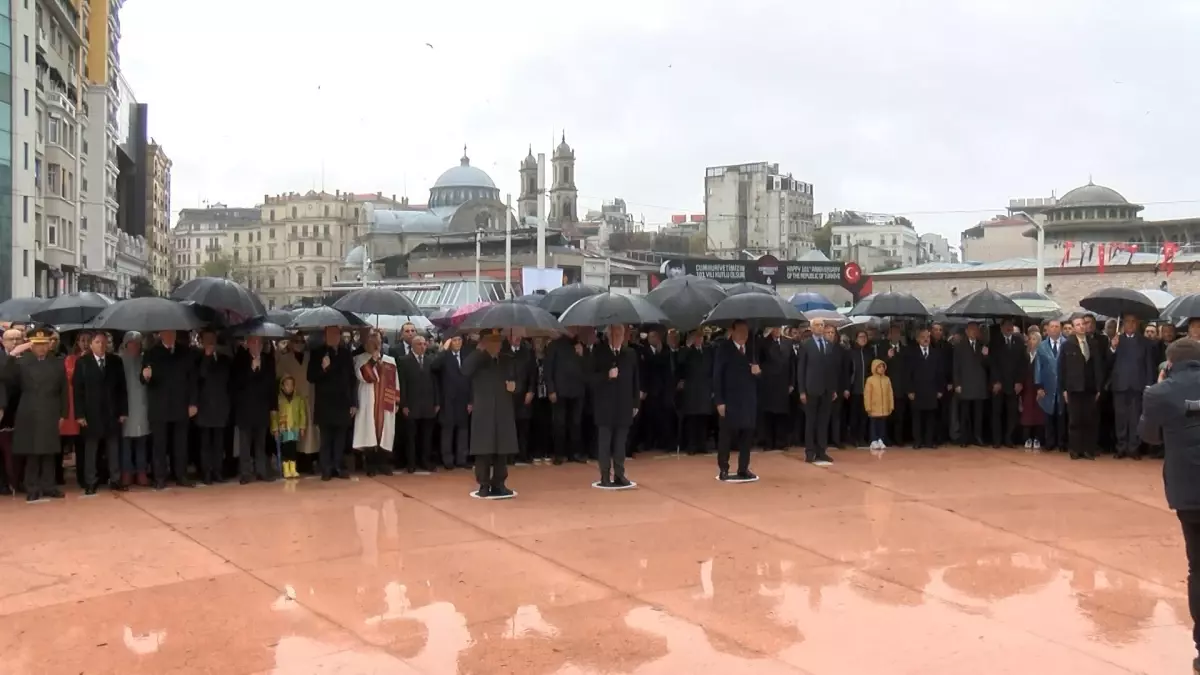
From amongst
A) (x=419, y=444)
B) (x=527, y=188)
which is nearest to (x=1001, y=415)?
(x=419, y=444)

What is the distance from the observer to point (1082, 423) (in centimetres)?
1214

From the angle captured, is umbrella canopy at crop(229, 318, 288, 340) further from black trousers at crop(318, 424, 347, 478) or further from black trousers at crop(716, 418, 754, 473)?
black trousers at crop(716, 418, 754, 473)

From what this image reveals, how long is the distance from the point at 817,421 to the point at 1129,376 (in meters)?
3.53

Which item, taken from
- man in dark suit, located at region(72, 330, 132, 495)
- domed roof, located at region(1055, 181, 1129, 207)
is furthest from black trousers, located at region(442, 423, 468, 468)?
domed roof, located at region(1055, 181, 1129, 207)

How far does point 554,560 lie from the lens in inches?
294

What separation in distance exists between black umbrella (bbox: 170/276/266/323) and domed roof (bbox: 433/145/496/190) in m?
123

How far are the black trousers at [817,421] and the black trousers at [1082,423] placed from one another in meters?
2.87

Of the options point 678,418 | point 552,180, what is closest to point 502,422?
point 678,418

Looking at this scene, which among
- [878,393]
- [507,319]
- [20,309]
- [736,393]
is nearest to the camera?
[507,319]

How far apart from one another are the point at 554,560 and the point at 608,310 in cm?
321

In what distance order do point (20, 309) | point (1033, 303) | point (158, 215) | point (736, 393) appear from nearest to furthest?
1. point (736, 393)
2. point (20, 309)
3. point (1033, 303)
4. point (158, 215)

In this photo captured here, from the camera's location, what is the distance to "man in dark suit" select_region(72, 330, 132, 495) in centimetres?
949

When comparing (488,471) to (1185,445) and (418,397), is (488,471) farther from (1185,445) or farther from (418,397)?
(1185,445)

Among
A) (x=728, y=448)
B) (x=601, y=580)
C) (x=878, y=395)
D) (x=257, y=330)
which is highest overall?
(x=257, y=330)
